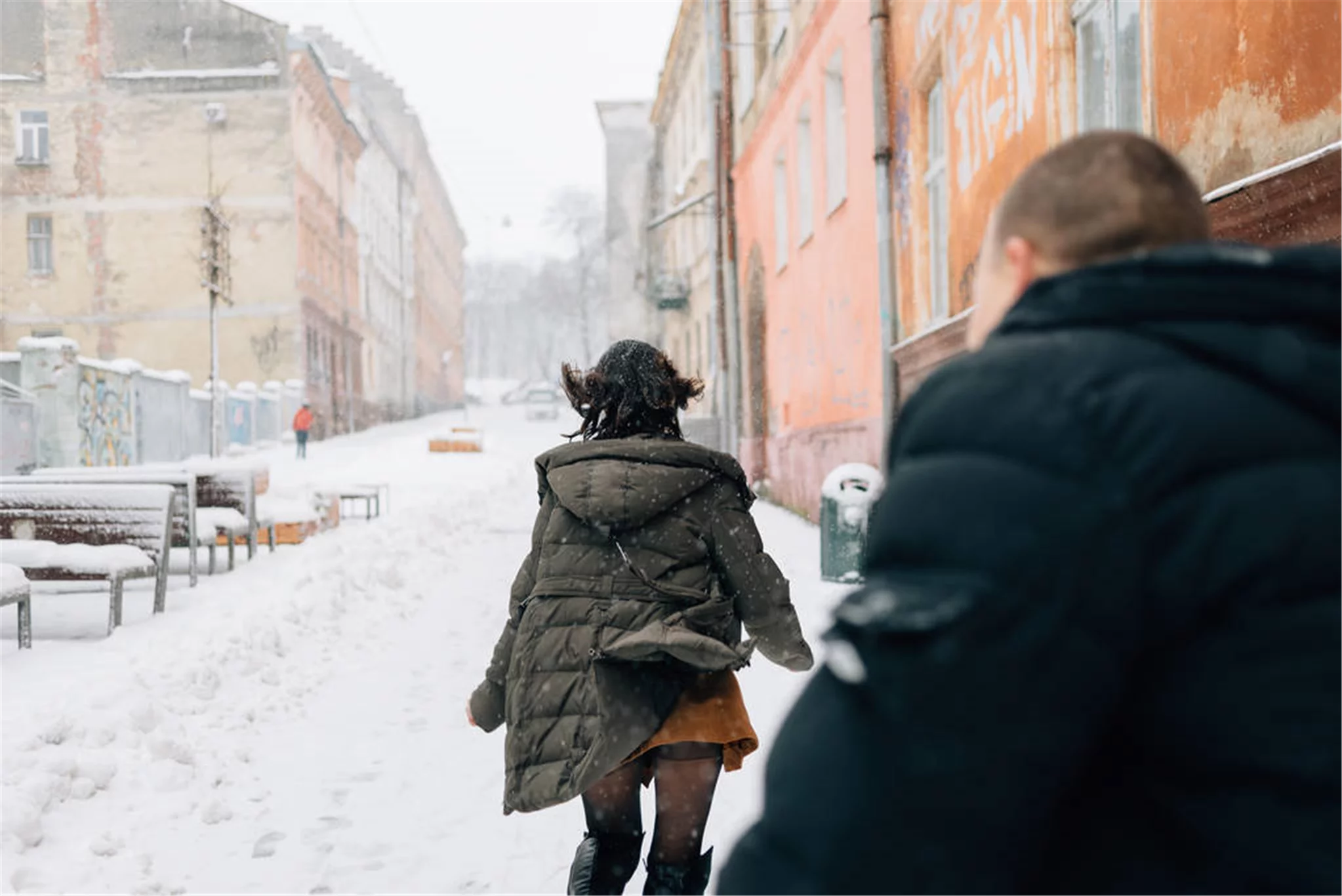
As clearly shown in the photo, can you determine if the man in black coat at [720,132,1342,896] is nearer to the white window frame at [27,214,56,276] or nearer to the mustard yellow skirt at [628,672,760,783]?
the mustard yellow skirt at [628,672,760,783]

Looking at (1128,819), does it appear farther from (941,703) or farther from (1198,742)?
(941,703)

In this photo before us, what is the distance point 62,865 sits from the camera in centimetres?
409

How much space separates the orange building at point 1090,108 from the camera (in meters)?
4.50

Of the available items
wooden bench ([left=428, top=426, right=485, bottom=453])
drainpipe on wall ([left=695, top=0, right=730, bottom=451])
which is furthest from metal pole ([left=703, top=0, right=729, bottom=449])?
wooden bench ([left=428, top=426, right=485, bottom=453])

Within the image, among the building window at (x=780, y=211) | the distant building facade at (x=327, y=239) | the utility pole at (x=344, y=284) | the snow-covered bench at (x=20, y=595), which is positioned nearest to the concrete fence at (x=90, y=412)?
the distant building facade at (x=327, y=239)

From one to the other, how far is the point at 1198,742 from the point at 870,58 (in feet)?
36.9

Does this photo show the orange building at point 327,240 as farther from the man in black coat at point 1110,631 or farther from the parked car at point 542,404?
the man in black coat at point 1110,631

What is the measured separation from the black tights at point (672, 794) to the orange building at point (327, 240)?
115 feet

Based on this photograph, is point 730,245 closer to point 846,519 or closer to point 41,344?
point 846,519

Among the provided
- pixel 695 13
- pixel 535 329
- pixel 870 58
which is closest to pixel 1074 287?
pixel 870 58

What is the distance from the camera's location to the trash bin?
357 inches

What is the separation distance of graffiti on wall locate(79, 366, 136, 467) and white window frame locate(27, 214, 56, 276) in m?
13.9

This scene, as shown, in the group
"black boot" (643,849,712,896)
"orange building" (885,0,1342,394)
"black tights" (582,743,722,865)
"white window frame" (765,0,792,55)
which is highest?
"white window frame" (765,0,792,55)

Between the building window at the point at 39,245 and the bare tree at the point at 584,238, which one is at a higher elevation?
the bare tree at the point at 584,238
